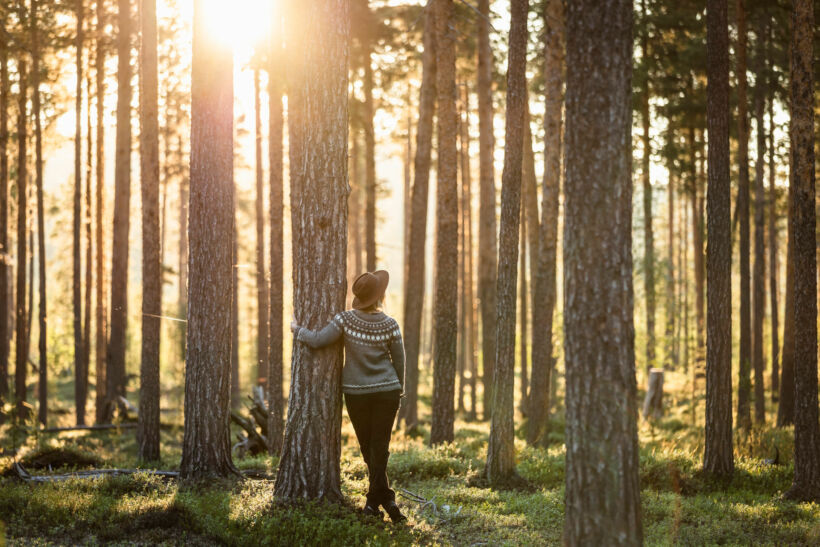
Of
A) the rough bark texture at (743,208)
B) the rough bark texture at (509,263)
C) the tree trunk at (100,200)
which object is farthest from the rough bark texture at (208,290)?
the tree trunk at (100,200)

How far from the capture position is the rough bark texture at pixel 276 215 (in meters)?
14.2

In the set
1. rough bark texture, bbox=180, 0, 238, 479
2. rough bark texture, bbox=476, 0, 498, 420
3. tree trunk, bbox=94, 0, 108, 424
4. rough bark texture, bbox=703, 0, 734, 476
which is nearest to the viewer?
rough bark texture, bbox=180, 0, 238, 479

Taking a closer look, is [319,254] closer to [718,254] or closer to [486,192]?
[718,254]

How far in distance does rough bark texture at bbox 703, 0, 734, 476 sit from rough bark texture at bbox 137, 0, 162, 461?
9.55 meters

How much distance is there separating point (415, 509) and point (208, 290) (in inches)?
155

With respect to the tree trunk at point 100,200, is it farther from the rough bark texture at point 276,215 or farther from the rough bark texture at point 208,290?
the rough bark texture at point 208,290

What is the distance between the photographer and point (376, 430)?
24.0ft

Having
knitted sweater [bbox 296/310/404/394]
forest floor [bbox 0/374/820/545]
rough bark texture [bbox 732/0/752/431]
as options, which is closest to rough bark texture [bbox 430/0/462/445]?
forest floor [bbox 0/374/820/545]

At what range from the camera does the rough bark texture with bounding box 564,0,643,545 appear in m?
4.86

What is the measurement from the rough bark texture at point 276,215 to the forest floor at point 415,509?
3.32 metres

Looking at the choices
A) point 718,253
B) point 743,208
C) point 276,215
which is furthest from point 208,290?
point 743,208

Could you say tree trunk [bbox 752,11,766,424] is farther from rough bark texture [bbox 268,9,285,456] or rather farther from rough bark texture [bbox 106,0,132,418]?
rough bark texture [bbox 106,0,132,418]

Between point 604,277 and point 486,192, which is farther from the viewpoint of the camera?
point 486,192

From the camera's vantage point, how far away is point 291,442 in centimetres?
745
